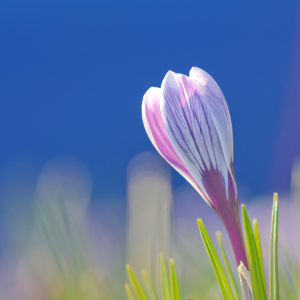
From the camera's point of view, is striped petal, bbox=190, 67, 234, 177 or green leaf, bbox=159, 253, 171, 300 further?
green leaf, bbox=159, 253, 171, 300

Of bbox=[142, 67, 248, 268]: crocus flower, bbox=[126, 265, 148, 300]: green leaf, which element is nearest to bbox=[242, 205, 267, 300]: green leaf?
bbox=[142, 67, 248, 268]: crocus flower

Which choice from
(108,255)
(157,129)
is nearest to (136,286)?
(157,129)

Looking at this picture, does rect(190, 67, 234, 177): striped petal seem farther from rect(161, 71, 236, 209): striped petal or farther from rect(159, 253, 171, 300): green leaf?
rect(159, 253, 171, 300): green leaf

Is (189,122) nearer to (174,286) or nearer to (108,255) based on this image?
(174,286)

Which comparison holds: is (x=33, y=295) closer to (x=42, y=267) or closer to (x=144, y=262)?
(x=42, y=267)

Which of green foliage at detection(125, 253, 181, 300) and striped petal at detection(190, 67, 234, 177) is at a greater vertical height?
striped petal at detection(190, 67, 234, 177)

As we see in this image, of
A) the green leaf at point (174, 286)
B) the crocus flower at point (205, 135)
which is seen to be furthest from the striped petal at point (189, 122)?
the green leaf at point (174, 286)
